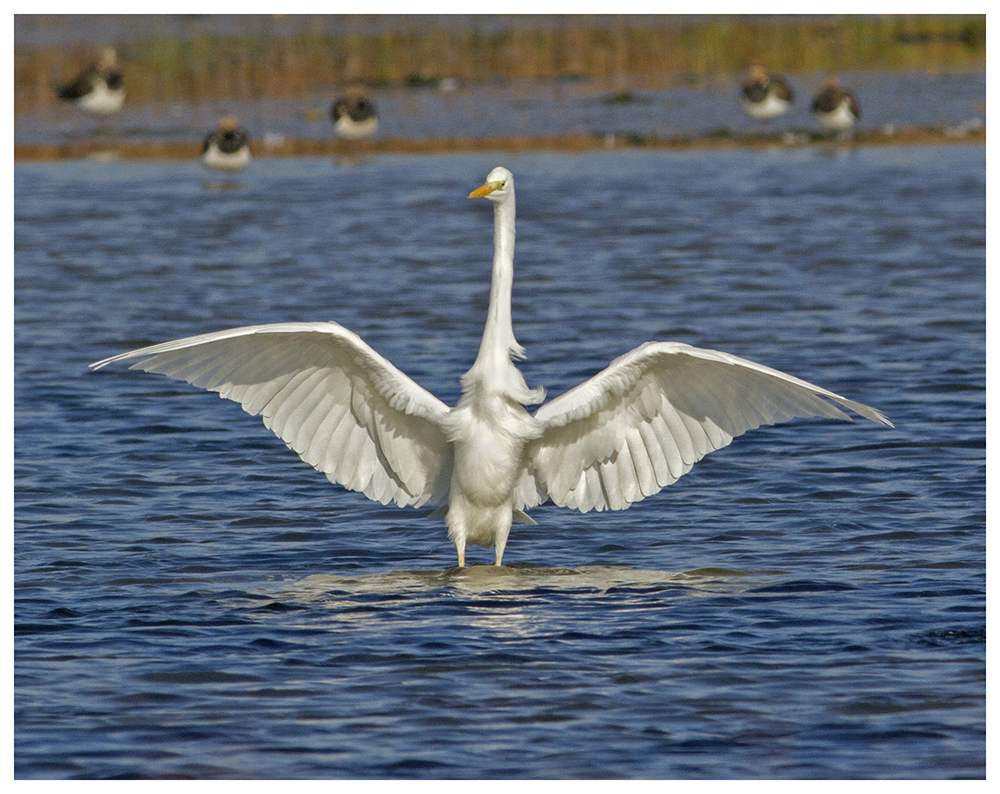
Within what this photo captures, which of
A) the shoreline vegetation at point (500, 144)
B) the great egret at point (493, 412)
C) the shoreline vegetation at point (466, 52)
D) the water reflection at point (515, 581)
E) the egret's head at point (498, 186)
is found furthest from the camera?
the shoreline vegetation at point (466, 52)

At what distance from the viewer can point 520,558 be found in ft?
32.3

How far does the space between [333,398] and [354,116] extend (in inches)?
734

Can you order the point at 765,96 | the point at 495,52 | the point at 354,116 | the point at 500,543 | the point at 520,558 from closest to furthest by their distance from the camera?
the point at 500,543 → the point at 520,558 → the point at 354,116 → the point at 765,96 → the point at 495,52

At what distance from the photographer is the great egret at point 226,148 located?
2534 centimetres

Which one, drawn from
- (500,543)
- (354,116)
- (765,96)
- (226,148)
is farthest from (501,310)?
(765,96)

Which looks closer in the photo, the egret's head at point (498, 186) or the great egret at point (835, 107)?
the egret's head at point (498, 186)

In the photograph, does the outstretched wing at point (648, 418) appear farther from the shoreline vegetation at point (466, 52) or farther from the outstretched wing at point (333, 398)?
the shoreline vegetation at point (466, 52)

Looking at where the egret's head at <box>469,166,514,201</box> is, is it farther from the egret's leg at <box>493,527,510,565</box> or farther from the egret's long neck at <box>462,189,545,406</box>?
the egret's leg at <box>493,527,510,565</box>

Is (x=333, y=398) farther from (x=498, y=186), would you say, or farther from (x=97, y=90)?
(x=97, y=90)

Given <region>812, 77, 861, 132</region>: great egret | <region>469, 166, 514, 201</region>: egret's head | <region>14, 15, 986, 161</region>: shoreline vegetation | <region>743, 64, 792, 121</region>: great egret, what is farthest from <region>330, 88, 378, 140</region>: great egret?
<region>469, 166, 514, 201</region>: egret's head

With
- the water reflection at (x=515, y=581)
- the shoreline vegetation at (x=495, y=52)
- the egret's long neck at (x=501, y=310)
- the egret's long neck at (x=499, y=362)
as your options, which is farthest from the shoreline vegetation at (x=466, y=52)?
the egret's long neck at (x=499, y=362)

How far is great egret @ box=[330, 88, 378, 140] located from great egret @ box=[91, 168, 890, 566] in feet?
60.3

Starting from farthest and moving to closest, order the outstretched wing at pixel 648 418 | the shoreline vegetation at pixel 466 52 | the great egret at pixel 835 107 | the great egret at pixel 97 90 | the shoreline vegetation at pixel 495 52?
the shoreline vegetation at pixel 495 52 < the shoreline vegetation at pixel 466 52 < the great egret at pixel 97 90 < the great egret at pixel 835 107 < the outstretched wing at pixel 648 418

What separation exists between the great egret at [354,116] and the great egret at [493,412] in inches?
724
